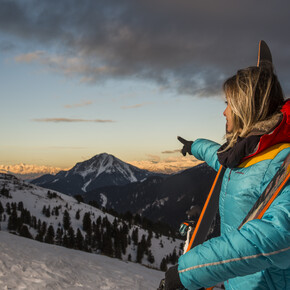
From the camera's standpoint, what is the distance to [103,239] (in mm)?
30484

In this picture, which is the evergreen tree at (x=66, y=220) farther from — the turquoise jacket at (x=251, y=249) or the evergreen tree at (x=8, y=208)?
the turquoise jacket at (x=251, y=249)

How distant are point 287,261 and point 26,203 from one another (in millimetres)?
36543

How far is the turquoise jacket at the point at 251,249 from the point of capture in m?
1.66

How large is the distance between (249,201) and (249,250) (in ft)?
1.88

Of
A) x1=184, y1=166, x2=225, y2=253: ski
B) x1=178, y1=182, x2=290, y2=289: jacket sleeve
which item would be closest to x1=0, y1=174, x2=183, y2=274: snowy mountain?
x1=184, y1=166, x2=225, y2=253: ski

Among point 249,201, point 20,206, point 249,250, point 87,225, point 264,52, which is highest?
point 264,52

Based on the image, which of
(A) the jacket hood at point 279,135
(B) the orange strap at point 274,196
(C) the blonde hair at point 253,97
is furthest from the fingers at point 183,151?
(B) the orange strap at point 274,196

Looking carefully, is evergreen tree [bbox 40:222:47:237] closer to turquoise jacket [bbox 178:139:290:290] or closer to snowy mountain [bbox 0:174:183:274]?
snowy mountain [bbox 0:174:183:274]

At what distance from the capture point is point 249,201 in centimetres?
217

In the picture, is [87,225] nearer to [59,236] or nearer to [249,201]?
[59,236]

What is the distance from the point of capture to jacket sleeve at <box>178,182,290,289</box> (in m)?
1.66

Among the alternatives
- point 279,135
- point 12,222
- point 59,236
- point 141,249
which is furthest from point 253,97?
point 141,249

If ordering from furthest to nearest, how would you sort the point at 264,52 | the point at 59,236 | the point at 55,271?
the point at 59,236 < the point at 55,271 < the point at 264,52

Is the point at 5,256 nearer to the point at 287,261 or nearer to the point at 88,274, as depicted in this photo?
the point at 88,274
